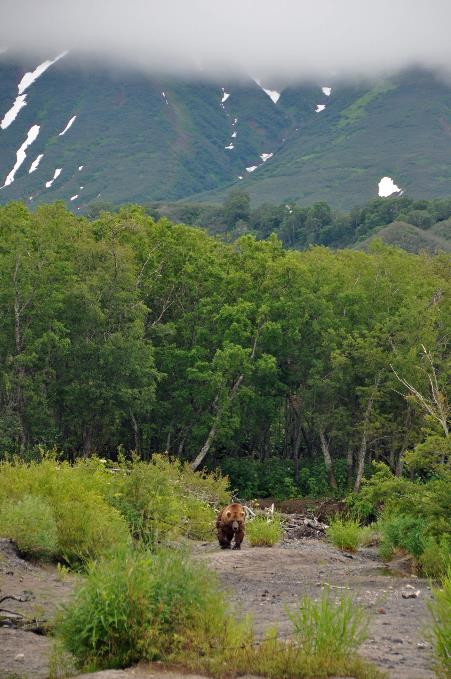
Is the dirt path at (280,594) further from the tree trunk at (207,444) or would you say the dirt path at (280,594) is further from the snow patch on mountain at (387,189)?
the snow patch on mountain at (387,189)

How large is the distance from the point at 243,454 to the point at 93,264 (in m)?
15.6

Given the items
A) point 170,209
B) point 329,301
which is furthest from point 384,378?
point 170,209

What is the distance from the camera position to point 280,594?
49.0 ft

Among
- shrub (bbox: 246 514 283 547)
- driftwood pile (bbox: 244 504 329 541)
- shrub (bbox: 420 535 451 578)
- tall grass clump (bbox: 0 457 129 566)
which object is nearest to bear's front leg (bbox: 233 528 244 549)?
shrub (bbox: 246 514 283 547)

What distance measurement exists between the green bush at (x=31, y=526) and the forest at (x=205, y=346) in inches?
774

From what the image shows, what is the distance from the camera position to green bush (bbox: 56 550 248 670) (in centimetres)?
935

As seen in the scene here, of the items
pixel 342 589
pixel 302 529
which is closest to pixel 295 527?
pixel 302 529

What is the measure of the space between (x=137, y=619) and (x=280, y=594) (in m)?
5.89

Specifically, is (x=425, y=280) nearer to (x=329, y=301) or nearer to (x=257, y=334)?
(x=329, y=301)

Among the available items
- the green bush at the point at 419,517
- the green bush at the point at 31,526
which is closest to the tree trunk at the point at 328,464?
the green bush at the point at 419,517

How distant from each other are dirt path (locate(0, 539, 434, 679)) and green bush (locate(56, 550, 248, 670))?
0.39 m

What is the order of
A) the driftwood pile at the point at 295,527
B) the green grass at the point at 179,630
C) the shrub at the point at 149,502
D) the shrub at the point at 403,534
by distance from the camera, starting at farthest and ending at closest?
the driftwood pile at the point at 295,527, the shrub at the point at 149,502, the shrub at the point at 403,534, the green grass at the point at 179,630

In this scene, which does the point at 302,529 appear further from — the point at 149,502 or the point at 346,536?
the point at 149,502

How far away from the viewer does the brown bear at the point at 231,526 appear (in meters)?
20.5
